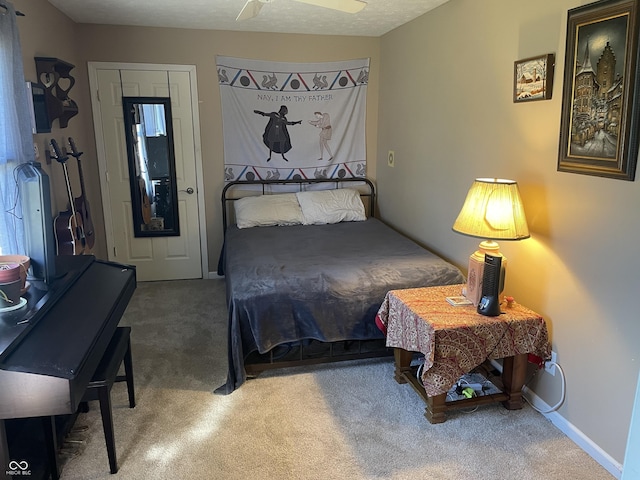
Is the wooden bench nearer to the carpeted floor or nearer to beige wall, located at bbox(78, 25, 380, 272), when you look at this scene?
the carpeted floor

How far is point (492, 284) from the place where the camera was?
232 centimetres

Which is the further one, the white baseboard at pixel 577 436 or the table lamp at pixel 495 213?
the table lamp at pixel 495 213

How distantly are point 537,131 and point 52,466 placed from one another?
2692 mm

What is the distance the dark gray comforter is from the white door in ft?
4.40

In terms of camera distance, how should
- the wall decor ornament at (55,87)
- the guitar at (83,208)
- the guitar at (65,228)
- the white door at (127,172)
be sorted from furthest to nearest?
1. the white door at (127,172)
2. the guitar at (83,208)
3. the guitar at (65,228)
4. the wall decor ornament at (55,87)

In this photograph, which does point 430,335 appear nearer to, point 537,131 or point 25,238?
point 537,131

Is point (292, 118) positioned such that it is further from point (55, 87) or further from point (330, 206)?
point (55, 87)

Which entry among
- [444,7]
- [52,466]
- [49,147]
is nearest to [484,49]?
[444,7]

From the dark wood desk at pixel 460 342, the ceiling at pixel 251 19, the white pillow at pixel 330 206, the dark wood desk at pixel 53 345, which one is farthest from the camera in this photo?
the white pillow at pixel 330 206

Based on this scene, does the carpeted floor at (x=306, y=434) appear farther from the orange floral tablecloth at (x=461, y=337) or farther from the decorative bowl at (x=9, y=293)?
the decorative bowl at (x=9, y=293)

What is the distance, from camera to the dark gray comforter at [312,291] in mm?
2684

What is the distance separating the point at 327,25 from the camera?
396 cm

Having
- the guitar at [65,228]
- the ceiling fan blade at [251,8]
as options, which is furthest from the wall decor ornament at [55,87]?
the ceiling fan blade at [251,8]

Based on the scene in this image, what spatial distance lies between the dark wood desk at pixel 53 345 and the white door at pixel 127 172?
7.13ft
